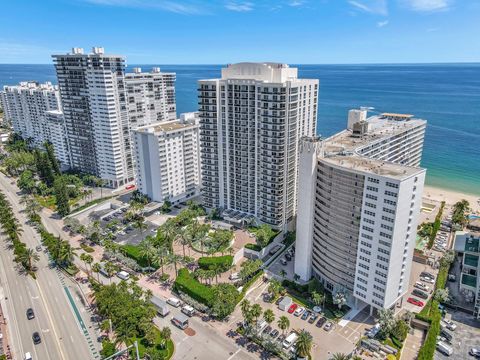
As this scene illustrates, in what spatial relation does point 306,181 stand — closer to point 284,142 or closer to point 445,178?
point 284,142

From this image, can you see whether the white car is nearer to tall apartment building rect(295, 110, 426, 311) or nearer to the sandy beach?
tall apartment building rect(295, 110, 426, 311)

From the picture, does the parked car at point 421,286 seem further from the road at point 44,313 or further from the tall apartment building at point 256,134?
the road at point 44,313

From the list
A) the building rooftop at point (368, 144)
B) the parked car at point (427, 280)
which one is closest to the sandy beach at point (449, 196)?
the building rooftop at point (368, 144)

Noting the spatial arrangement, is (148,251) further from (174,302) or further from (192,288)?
(192,288)

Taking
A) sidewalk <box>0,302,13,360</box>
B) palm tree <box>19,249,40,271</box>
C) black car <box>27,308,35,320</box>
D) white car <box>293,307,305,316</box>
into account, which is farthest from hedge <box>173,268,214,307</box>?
palm tree <box>19,249,40,271</box>

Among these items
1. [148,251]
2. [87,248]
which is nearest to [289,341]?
[148,251]
